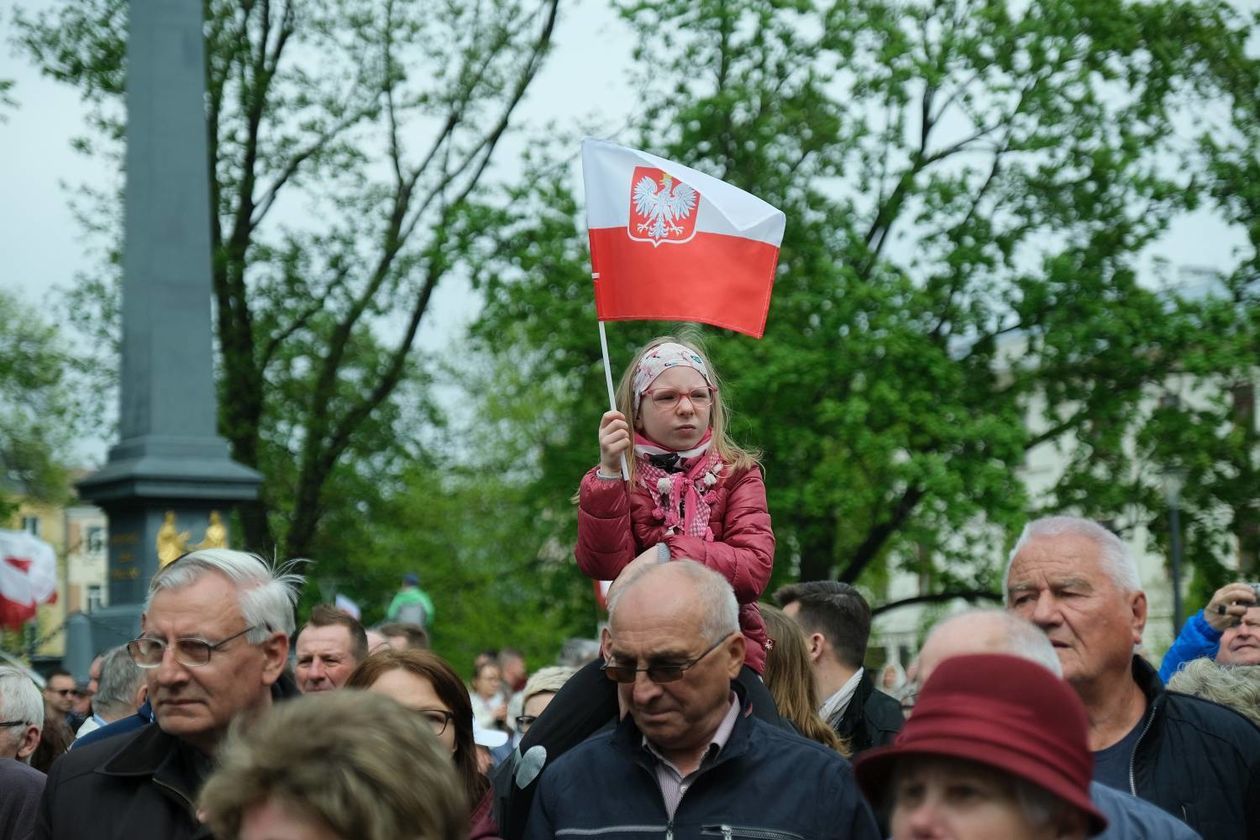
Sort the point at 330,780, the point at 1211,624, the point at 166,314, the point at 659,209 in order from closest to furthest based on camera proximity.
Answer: the point at 330,780
the point at 659,209
the point at 1211,624
the point at 166,314

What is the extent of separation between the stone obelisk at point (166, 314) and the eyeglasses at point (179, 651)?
11.1m

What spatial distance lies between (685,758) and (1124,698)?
114 cm

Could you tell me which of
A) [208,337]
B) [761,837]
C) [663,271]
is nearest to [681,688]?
[761,837]

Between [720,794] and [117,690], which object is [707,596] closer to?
[720,794]

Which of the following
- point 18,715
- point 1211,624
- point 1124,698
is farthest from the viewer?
point 1211,624

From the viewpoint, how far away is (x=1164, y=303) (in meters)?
21.9

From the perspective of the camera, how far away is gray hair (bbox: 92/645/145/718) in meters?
6.81

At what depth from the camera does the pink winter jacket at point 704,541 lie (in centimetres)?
491

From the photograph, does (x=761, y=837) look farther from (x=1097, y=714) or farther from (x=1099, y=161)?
(x=1099, y=161)

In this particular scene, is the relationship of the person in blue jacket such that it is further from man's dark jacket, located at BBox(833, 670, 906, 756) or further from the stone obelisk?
the stone obelisk

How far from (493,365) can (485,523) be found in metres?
4.03

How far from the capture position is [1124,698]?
4441 millimetres

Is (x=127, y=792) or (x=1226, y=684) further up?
(x=1226, y=684)

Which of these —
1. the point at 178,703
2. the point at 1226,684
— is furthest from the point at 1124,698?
Result: the point at 178,703
